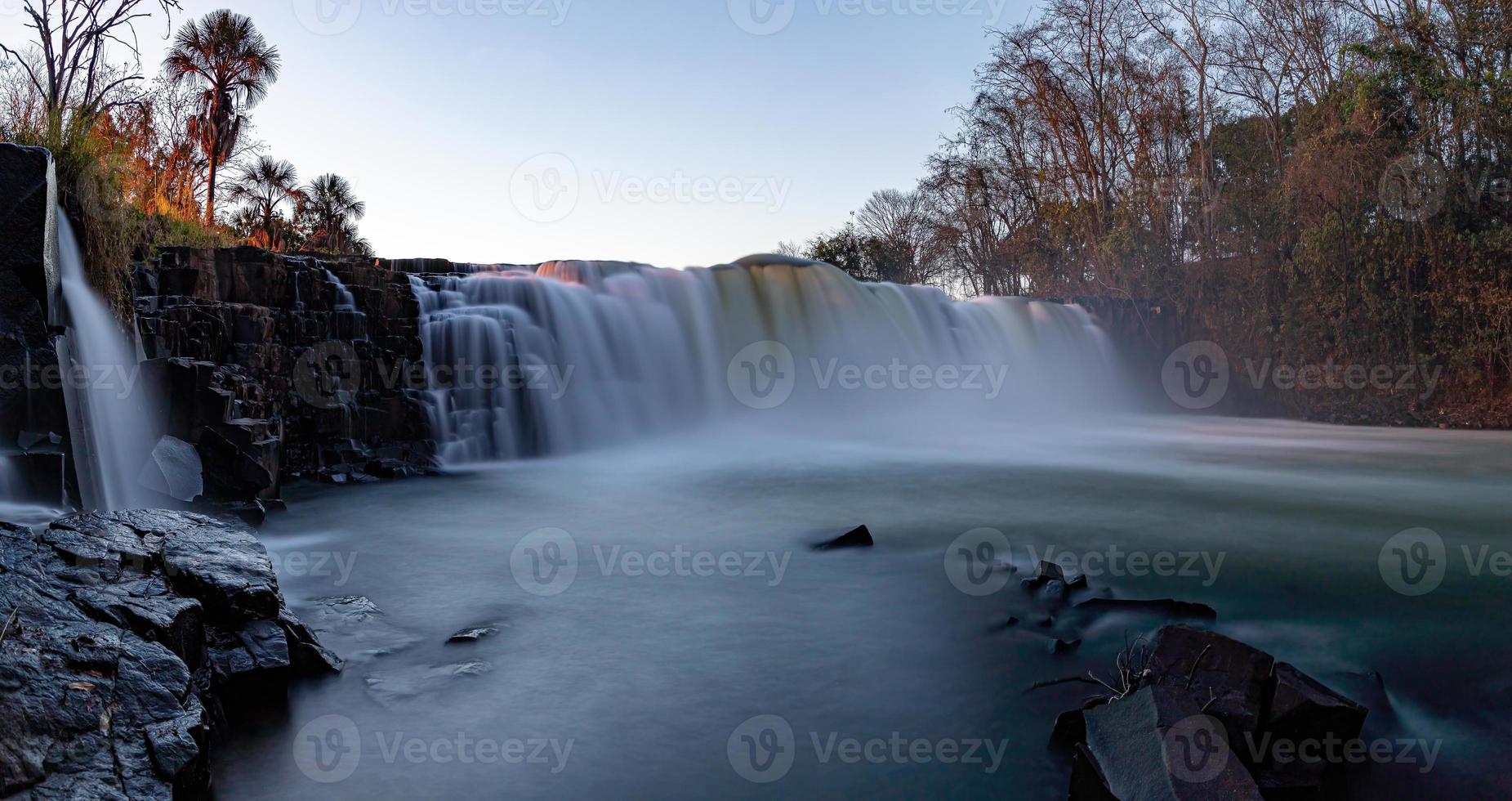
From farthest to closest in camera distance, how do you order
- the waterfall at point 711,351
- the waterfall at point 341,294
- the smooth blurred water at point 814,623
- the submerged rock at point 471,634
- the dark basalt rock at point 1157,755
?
the waterfall at point 711,351 < the waterfall at point 341,294 < the submerged rock at point 471,634 < the smooth blurred water at point 814,623 < the dark basalt rock at point 1157,755

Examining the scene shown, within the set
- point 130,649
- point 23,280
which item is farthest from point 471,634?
point 23,280

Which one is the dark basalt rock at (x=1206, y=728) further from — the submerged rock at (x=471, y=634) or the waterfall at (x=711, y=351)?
the waterfall at (x=711, y=351)

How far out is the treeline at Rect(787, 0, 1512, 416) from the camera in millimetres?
14445

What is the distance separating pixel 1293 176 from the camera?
53.1ft

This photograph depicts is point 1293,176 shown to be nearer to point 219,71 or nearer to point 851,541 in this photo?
point 851,541

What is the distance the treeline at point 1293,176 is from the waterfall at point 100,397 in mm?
19113

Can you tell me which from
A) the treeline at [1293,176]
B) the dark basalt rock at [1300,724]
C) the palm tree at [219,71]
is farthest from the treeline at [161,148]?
the treeline at [1293,176]

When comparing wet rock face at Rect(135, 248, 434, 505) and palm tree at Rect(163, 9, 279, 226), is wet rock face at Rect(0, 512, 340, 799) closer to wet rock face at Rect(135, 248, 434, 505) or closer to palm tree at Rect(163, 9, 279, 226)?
wet rock face at Rect(135, 248, 434, 505)

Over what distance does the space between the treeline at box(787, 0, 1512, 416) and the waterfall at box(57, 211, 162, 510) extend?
62.7 ft

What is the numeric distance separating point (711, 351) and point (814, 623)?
1076cm

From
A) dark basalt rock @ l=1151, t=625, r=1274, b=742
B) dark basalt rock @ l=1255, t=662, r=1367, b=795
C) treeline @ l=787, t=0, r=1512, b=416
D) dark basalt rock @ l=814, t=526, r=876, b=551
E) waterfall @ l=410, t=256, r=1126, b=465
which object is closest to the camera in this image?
dark basalt rock @ l=1255, t=662, r=1367, b=795

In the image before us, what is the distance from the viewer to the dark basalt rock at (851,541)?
6.19 meters

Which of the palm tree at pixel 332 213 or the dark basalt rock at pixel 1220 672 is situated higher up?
the palm tree at pixel 332 213

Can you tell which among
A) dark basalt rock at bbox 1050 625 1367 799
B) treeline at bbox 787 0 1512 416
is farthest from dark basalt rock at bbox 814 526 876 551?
treeline at bbox 787 0 1512 416
